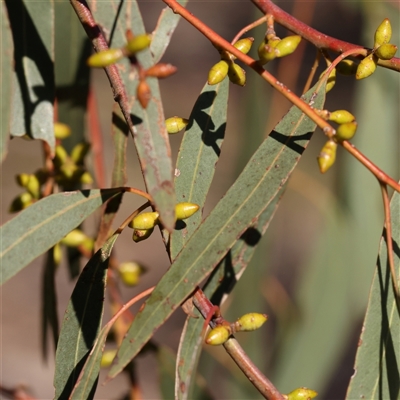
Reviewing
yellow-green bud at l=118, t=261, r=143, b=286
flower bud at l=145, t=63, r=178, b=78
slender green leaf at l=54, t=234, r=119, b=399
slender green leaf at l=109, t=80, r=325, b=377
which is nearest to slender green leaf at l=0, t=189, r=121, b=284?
slender green leaf at l=54, t=234, r=119, b=399

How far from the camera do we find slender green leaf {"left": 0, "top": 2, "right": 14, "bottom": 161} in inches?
30.8

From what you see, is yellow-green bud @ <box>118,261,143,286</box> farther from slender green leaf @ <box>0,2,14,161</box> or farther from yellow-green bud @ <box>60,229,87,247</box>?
slender green leaf @ <box>0,2,14,161</box>

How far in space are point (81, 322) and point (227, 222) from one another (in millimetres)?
282

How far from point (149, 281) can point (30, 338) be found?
3.98 feet

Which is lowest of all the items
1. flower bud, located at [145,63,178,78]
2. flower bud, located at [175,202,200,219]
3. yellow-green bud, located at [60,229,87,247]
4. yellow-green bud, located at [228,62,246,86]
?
yellow-green bud, located at [60,229,87,247]

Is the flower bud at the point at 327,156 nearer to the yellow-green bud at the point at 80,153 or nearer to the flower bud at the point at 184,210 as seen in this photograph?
the flower bud at the point at 184,210

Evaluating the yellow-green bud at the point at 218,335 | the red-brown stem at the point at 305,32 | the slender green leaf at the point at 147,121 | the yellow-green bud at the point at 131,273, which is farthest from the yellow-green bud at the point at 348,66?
the yellow-green bud at the point at 131,273

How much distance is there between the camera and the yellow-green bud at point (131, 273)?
1493 millimetres

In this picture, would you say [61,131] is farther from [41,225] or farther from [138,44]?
[138,44]

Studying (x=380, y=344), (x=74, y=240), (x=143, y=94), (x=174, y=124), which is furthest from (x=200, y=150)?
(x=74, y=240)

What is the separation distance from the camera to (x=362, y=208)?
215 cm

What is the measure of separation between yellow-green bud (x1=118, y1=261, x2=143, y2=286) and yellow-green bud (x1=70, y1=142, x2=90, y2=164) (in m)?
0.34

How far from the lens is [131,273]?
150cm

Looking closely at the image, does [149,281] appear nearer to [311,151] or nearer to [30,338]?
[30,338]
